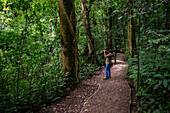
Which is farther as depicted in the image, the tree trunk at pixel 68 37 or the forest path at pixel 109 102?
the tree trunk at pixel 68 37

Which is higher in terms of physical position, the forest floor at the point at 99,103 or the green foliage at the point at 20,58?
the green foliage at the point at 20,58

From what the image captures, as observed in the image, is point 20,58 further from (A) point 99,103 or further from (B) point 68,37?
(A) point 99,103

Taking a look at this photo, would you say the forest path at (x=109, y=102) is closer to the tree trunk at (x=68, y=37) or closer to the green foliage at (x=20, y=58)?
the green foliage at (x=20, y=58)

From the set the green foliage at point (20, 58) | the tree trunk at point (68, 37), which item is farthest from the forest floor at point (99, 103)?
the tree trunk at point (68, 37)

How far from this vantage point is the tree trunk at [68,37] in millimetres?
5332

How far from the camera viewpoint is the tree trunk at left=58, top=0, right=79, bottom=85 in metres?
5.33

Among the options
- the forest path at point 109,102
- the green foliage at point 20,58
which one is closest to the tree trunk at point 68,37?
the green foliage at point 20,58

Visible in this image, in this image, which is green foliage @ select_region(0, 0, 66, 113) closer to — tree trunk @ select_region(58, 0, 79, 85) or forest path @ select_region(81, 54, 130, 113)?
tree trunk @ select_region(58, 0, 79, 85)

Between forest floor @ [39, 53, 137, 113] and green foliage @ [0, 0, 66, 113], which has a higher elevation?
green foliage @ [0, 0, 66, 113]

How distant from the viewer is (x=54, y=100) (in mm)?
4434

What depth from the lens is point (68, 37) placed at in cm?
543

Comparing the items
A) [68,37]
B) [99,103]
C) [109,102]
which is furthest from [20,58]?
[109,102]

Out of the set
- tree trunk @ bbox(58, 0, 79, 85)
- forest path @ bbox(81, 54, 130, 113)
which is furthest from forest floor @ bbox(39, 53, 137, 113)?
tree trunk @ bbox(58, 0, 79, 85)

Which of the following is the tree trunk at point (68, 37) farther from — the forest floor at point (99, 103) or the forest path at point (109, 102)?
the forest path at point (109, 102)
